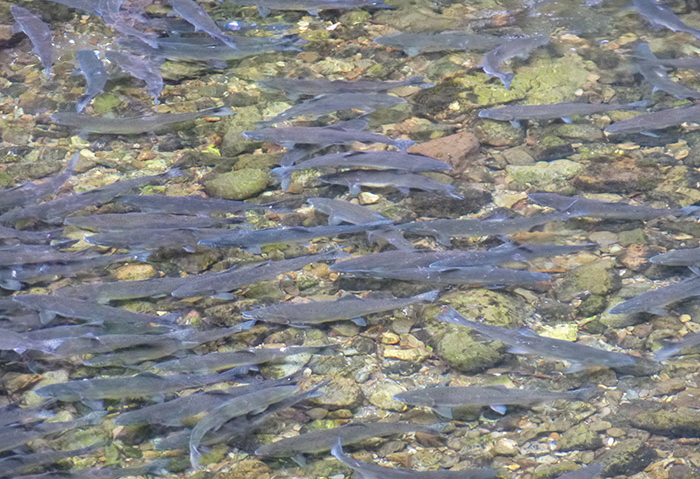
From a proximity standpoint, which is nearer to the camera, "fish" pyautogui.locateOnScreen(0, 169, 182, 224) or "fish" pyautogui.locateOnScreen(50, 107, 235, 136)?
"fish" pyautogui.locateOnScreen(0, 169, 182, 224)

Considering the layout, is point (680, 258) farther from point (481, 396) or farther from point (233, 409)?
point (233, 409)

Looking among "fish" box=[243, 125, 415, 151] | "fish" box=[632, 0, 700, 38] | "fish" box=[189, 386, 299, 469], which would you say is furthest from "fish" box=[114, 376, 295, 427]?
"fish" box=[632, 0, 700, 38]

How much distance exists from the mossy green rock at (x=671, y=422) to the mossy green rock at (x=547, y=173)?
2.42 meters

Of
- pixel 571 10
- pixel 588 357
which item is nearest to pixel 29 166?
pixel 588 357

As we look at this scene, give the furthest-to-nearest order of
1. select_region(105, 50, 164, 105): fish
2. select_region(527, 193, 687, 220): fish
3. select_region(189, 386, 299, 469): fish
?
select_region(105, 50, 164, 105): fish → select_region(527, 193, 687, 220): fish → select_region(189, 386, 299, 469): fish

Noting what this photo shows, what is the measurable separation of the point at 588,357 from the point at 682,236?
172 centimetres

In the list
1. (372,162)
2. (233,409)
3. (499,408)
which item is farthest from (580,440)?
(372,162)

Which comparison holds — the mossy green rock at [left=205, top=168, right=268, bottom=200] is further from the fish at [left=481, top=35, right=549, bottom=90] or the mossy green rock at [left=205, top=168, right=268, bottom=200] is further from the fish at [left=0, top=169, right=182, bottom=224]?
the fish at [left=481, top=35, right=549, bottom=90]

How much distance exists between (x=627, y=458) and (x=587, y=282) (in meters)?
1.48

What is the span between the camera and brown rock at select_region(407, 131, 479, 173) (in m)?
6.56

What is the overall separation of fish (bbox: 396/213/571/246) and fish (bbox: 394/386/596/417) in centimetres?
147

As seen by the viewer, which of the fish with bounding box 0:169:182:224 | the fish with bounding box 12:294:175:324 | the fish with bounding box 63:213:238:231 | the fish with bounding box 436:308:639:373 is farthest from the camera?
the fish with bounding box 0:169:182:224

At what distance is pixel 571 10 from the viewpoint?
346 inches

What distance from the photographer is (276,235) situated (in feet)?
18.2
